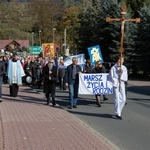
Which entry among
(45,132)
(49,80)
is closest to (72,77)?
(49,80)

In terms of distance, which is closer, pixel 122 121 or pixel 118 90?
pixel 122 121

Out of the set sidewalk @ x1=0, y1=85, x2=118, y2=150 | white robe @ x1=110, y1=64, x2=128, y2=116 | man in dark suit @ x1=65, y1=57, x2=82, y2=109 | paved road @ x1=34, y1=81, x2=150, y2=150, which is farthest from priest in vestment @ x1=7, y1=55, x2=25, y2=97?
white robe @ x1=110, y1=64, x2=128, y2=116

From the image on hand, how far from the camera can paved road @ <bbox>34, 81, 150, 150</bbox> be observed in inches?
332

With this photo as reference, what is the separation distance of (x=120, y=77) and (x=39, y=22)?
250 feet

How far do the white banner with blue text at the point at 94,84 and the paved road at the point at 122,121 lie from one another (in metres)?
0.50

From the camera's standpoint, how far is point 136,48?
34031 mm

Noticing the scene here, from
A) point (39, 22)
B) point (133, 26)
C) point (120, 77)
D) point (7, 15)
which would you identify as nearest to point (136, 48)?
point (133, 26)

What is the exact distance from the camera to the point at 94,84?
47.7ft

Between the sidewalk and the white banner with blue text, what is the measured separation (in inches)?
71.0

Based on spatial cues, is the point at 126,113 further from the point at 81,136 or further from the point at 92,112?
the point at 81,136

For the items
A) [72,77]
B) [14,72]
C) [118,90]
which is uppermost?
[14,72]

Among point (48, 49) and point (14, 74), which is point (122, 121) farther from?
point (48, 49)

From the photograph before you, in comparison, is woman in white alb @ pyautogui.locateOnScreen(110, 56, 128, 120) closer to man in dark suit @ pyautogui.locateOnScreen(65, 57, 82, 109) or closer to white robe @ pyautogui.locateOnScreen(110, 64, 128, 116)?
white robe @ pyautogui.locateOnScreen(110, 64, 128, 116)

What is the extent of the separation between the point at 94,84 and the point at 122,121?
381 cm
